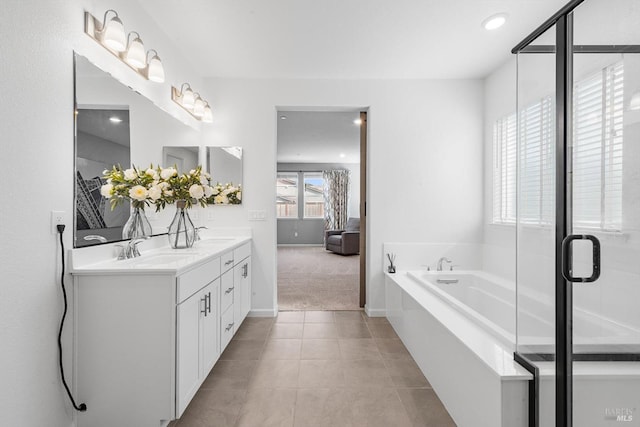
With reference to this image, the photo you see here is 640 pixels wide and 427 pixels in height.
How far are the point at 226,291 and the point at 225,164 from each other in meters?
1.45

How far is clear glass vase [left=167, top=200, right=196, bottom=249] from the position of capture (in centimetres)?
238

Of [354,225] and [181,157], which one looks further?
[354,225]

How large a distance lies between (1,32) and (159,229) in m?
1.50

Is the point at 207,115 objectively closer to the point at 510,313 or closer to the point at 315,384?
the point at 315,384

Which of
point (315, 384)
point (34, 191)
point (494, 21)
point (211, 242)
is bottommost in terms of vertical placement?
point (315, 384)

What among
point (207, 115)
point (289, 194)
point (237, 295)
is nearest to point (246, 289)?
point (237, 295)

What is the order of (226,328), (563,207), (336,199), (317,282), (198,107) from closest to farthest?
(563,207)
(226,328)
(198,107)
(317,282)
(336,199)

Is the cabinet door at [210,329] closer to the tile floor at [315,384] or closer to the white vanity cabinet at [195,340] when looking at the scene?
the white vanity cabinet at [195,340]

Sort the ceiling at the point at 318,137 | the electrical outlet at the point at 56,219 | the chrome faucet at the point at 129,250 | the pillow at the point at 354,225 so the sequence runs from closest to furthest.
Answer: the electrical outlet at the point at 56,219, the chrome faucet at the point at 129,250, the ceiling at the point at 318,137, the pillow at the point at 354,225

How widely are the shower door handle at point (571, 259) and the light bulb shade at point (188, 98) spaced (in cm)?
283

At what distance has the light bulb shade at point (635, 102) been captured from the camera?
0.94 m

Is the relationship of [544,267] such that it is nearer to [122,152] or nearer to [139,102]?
[122,152]

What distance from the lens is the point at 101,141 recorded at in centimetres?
174

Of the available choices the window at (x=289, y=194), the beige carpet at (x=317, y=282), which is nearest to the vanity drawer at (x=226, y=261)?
the beige carpet at (x=317, y=282)
